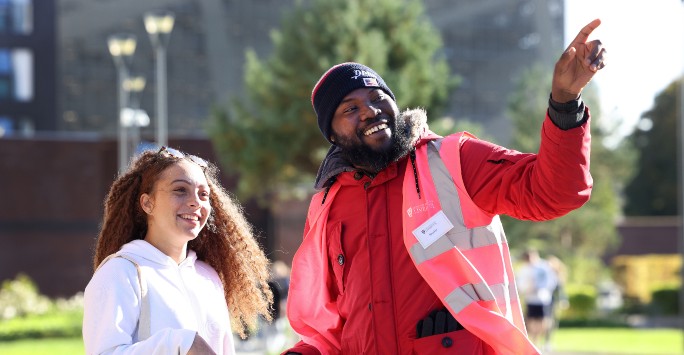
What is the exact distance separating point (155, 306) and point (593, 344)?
24070mm

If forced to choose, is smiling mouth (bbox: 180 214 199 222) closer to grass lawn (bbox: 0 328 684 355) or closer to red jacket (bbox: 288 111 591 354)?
red jacket (bbox: 288 111 591 354)

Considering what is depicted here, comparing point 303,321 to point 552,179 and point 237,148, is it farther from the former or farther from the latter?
point 237,148

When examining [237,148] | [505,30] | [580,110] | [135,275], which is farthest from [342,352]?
[505,30]

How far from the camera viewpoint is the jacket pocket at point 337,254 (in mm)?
5398

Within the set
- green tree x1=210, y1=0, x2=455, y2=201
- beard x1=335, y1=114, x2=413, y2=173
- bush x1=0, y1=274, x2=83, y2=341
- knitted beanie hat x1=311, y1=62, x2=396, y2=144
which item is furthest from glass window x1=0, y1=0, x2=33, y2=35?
beard x1=335, y1=114, x2=413, y2=173

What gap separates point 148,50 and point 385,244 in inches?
2265

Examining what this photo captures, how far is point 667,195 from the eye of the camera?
66812 millimetres

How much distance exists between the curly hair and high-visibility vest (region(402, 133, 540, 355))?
80cm

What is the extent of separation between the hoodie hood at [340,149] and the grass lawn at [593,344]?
60.1ft

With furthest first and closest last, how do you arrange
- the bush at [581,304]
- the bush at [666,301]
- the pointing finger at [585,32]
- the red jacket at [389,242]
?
the bush at [666,301] → the bush at [581,304] → the red jacket at [389,242] → the pointing finger at [585,32]

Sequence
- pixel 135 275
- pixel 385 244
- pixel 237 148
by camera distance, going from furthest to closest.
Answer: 1. pixel 237 148
2. pixel 385 244
3. pixel 135 275

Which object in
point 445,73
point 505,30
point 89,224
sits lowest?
point 89,224

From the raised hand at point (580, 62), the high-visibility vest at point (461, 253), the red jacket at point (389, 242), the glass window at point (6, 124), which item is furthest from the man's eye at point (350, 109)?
the glass window at point (6, 124)

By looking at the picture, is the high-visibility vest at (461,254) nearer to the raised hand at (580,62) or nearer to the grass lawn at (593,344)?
the raised hand at (580,62)
